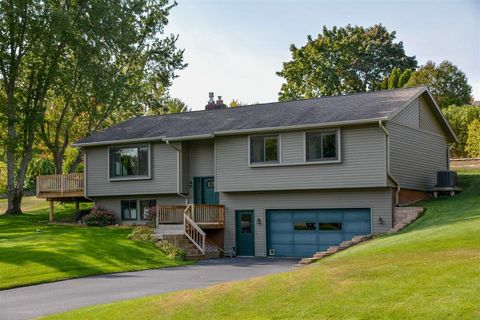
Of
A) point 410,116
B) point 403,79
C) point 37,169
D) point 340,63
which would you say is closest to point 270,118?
point 410,116

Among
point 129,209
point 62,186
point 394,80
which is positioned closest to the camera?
point 129,209

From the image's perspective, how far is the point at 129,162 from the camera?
112 feet

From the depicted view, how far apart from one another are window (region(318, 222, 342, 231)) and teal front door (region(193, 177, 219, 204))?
6.15 meters

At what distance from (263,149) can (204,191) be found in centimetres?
483

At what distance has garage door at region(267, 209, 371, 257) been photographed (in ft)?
89.2

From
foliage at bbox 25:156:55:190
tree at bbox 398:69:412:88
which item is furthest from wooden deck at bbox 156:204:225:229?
tree at bbox 398:69:412:88

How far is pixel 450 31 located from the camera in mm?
10625

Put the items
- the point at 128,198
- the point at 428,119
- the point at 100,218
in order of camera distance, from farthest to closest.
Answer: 1. the point at 128,198
2. the point at 100,218
3. the point at 428,119

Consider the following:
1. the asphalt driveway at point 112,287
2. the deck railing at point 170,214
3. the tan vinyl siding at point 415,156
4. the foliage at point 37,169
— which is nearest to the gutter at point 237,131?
the tan vinyl siding at point 415,156

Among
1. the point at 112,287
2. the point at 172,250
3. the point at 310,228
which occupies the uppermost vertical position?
the point at 310,228

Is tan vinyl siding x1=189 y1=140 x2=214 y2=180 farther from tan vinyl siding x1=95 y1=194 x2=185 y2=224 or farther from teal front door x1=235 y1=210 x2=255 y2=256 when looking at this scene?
teal front door x1=235 y1=210 x2=255 y2=256

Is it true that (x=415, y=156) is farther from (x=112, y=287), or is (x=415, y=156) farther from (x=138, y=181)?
(x=112, y=287)

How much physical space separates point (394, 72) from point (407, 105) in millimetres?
29877

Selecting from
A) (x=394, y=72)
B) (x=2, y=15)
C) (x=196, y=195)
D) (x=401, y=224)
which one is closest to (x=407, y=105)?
(x=401, y=224)
